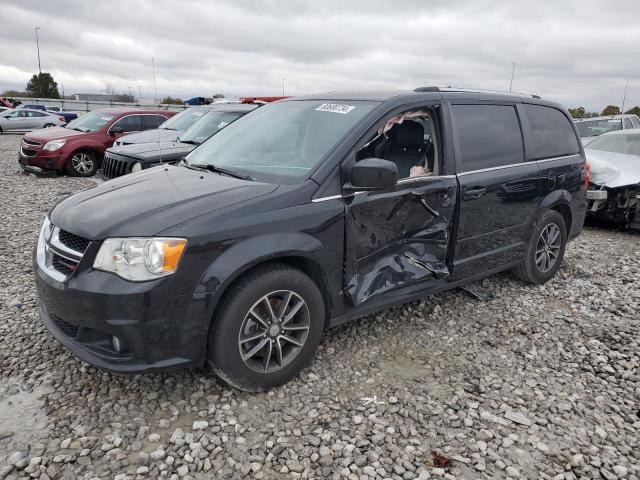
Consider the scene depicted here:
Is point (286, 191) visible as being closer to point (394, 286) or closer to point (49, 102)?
point (394, 286)

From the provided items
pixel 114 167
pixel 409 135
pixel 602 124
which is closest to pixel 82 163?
pixel 114 167

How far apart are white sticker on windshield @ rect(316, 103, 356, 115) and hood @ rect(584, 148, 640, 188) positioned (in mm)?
5149

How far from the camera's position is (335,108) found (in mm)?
3768

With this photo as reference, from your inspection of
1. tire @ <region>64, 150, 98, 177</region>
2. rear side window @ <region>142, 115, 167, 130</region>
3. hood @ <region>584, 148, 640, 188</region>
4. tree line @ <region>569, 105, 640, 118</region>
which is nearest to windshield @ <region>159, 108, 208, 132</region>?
rear side window @ <region>142, 115, 167, 130</region>

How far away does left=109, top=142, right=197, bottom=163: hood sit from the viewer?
7440mm

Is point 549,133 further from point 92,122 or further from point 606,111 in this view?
point 606,111

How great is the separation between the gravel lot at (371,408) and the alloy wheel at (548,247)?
2.54ft

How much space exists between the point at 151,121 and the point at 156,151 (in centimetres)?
487

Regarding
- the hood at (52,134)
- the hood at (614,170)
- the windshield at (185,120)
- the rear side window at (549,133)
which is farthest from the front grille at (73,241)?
the hood at (52,134)

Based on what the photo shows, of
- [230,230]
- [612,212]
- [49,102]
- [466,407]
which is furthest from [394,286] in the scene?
[49,102]

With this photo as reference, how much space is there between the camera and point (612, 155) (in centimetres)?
809

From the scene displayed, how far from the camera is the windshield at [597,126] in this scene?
481 inches

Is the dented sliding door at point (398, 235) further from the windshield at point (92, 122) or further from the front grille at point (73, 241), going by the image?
the windshield at point (92, 122)

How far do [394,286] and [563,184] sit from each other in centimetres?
245
